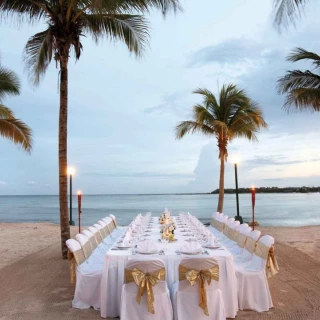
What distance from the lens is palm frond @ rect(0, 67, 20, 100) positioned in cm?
1602

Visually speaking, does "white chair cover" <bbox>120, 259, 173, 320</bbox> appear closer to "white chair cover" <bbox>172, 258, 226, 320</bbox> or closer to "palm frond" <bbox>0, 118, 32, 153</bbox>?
"white chair cover" <bbox>172, 258, 226, 320</bbox>

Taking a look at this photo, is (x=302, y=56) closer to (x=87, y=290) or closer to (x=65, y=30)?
(x=65, y=30)

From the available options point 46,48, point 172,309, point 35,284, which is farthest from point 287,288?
point 46,48

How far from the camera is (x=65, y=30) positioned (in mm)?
9258

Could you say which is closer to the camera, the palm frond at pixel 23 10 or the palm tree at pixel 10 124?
the palm frond at pixel 23 10

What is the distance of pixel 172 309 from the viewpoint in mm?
4902

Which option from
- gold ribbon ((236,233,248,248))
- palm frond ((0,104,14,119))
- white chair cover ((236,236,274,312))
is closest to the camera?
white chair cover ((236,236,274,312))

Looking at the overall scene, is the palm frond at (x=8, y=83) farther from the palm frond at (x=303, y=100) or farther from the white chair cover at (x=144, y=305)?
the white chair cover at (x=144, y=305)

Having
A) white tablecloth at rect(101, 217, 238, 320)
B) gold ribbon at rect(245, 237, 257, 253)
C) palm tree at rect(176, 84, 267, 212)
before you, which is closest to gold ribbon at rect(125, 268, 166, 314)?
white tablecloth at rect(101, 217, 238, 320)

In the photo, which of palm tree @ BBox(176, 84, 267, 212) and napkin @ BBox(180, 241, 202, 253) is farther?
palm tree @ BBox(176, 84, 267, 212)

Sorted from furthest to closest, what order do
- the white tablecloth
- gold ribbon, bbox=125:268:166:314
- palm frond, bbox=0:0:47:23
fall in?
palm frond, bbox=0:0:47:23 < the white tablecloth < gold ribbon, bbox=125:268:166:314

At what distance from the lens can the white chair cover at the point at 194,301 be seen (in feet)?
15.9

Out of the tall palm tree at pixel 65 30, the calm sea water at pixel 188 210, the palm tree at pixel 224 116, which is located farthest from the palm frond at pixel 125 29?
the calm sea water at pixel 188 210

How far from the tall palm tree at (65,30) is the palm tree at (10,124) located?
557 centimetres
